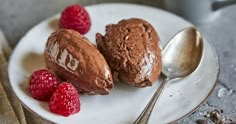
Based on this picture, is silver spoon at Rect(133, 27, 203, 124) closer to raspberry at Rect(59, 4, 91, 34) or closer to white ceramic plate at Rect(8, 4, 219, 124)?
white ceramic plate at Rect(8, 4, 219, 124)

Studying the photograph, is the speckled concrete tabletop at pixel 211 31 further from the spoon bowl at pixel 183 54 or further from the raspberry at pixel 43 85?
the raspberry at pixel 43 85

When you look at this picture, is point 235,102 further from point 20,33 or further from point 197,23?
point 20,33

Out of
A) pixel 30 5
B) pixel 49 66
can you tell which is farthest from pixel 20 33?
pixel 49 66

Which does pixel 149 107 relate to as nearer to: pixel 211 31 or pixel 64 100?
pixel 64 100

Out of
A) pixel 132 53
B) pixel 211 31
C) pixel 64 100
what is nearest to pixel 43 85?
pixel 64 100

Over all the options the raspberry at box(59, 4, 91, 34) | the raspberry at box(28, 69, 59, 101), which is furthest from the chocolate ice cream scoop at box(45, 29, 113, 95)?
the raspberry at box(59, 4, 91, 34)
